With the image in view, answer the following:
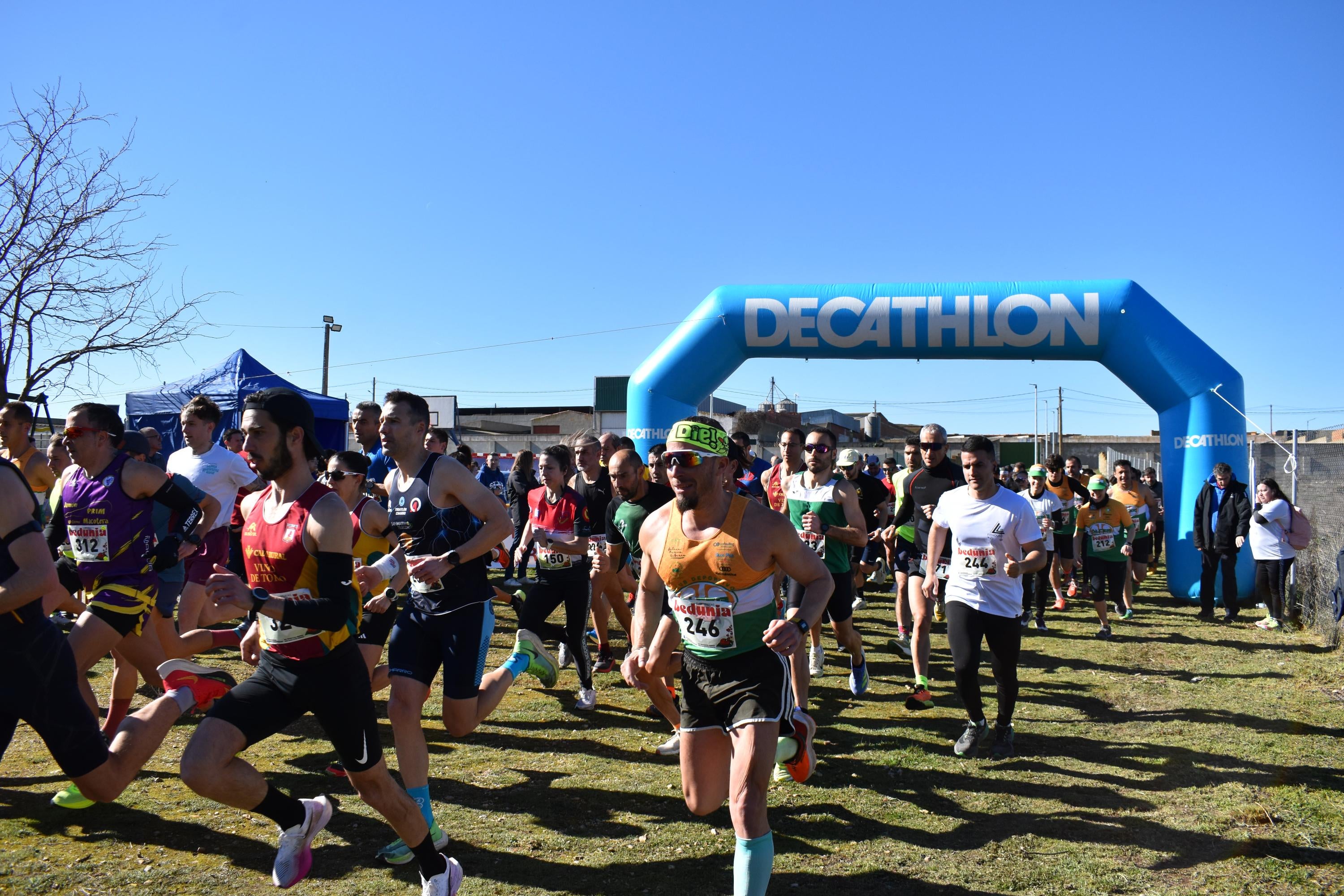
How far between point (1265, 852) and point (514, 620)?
8626mm

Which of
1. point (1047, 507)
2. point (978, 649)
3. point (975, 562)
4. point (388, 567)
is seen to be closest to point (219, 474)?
point (388, 567)

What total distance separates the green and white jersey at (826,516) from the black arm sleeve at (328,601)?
414cm

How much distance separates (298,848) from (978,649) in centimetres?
429

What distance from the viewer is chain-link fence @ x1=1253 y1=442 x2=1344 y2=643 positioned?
10.7m

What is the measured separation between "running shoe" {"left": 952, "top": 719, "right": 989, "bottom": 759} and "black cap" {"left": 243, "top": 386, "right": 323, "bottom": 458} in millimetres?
4637

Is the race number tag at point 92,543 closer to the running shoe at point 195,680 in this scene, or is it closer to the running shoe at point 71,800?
the running shoe at point 195,680

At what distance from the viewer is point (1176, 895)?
4004 millimetres

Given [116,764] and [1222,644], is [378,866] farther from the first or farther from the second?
[1222,644]

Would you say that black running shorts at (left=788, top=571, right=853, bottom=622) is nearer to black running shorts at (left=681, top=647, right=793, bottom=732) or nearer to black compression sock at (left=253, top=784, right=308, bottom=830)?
black running shorts at (left=681, top=647, right=793, bottom=732)

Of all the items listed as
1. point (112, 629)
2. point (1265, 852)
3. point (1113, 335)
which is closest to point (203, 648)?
point (112, 629)

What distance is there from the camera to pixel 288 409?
3604mm

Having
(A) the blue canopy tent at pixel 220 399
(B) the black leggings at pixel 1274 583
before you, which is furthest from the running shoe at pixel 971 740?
(A) the blue canopy tent at pixel 220 399

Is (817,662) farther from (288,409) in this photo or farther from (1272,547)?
(1272,547)

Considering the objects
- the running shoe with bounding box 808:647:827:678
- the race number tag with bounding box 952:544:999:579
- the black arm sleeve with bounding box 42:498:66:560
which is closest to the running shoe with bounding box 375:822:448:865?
the black arm sleeve with bounding box 42:498:66:560
